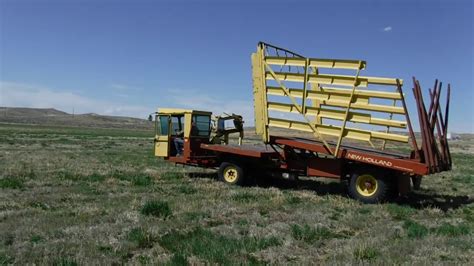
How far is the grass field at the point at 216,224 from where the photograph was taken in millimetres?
7016

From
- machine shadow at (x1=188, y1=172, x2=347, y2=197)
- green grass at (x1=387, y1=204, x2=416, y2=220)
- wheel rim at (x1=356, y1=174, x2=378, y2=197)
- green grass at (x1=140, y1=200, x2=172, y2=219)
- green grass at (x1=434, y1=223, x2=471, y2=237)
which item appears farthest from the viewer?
machine shadow at (x1=188, y1=172, x2=347, y2=197)

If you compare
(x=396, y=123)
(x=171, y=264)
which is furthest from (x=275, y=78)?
(x=171, y=264)

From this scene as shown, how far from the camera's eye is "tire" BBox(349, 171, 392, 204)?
12516 mm

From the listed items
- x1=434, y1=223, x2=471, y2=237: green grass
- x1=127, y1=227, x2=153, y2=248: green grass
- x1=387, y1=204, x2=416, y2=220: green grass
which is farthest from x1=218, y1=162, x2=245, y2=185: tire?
x1=127, y1=227, x2=153, y2=248: green grass

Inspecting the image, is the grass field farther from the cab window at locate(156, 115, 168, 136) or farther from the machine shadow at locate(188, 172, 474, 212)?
the cab window at locate(156, 115, 168, 136)

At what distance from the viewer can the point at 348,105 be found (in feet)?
41.1

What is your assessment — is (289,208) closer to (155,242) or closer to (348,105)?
(348,105)

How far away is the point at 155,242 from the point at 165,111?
10.3 m

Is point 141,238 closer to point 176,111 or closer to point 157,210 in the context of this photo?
point 157,210

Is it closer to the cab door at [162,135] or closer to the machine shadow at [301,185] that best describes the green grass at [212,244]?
the machine shadow at [301,185]

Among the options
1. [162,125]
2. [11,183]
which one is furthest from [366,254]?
[162,125]

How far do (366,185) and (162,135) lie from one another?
775cm

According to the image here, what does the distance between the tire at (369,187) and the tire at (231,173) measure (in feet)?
12.0

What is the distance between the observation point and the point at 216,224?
9336mm
